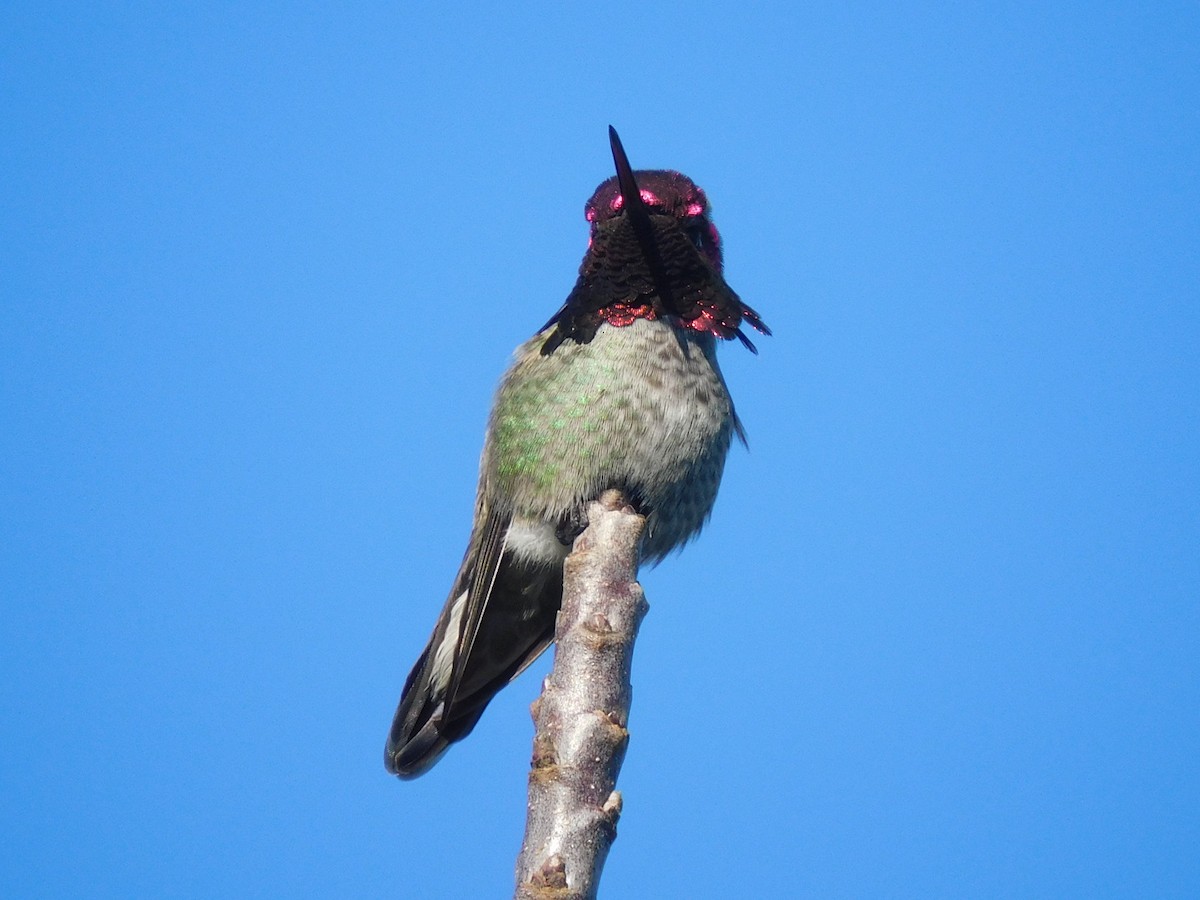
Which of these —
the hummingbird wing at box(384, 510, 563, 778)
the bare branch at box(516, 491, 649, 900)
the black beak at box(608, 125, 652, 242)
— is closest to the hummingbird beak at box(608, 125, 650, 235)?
the black beak at box(608, 125, 652, 242)

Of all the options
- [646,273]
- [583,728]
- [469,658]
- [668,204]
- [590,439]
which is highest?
[668,204]

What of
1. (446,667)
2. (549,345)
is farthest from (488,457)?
(446,667)

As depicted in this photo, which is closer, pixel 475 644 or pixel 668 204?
pixel 475 644

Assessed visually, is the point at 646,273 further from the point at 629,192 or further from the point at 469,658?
the point at 469,658

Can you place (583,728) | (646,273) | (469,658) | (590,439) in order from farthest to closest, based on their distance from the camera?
1. (646,273)
2. (469,658)
3. (590,439)
4. (583,728)

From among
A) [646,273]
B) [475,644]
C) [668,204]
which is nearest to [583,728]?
[475,644]

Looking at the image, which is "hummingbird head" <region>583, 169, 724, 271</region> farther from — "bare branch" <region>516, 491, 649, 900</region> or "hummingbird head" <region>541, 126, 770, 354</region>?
"bare branch" <region>516, 491, 649, 900</region>

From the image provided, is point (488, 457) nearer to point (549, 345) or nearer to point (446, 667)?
point (549, 345)
